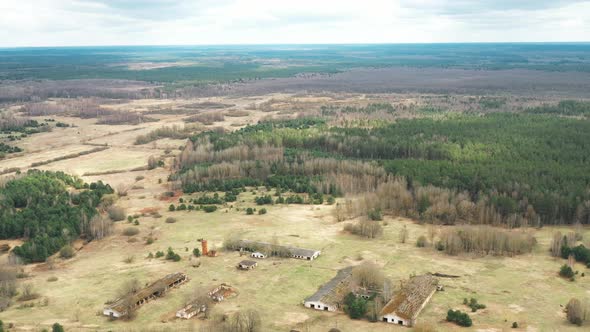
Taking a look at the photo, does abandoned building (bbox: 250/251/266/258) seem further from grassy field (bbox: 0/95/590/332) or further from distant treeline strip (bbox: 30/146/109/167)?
distant treeline strip (bbox: 30/146/109/167)

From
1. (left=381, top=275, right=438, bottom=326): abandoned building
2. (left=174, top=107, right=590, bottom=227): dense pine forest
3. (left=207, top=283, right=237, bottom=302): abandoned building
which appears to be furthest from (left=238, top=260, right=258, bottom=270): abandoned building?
(left=174, top=107, right=590, bottom=227): dense pine forest

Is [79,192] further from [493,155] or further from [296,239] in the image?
[493,155]

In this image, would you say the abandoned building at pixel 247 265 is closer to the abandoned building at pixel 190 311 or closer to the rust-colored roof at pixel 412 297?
the abandoned building at pixel 190 311

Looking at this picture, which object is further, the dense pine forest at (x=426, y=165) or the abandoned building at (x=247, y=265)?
the dense pine forest at (x=426, y=165)

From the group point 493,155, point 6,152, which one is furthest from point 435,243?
point 6,152

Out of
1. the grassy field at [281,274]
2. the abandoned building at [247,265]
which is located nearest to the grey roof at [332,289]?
the grassy field at [281,274]

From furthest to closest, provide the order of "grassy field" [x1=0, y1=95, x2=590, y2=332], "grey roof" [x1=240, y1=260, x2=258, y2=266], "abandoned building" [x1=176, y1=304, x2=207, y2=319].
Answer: "grey roof" [x1=240, y1=260, x2=258, y2=266]
"abandoned building" [x1=176, y1=304, x2=207, y2=319]
"grassy field" [x1=0, y1=95, x2=590, y2=332]
